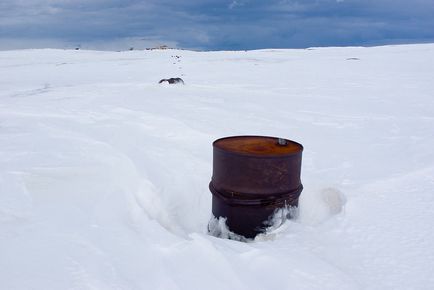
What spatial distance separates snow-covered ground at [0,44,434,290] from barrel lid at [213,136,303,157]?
1.81 ft

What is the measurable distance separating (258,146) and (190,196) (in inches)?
44.4

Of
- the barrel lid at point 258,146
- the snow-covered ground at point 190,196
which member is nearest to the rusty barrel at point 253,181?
the barrel lid at point 258,146

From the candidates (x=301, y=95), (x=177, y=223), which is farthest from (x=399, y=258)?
(x=301, y=95)

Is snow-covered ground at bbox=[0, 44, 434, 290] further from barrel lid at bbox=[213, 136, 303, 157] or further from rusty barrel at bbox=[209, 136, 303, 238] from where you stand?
barrel lid at bbox=[213, 136, 303, 157]

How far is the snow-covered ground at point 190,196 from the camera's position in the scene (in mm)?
2424

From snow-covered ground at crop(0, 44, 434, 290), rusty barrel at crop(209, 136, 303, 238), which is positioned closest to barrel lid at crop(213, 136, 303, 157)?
rusty barrel at crop(209, 136, 303, 238)

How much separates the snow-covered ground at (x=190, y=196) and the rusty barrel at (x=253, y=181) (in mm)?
186

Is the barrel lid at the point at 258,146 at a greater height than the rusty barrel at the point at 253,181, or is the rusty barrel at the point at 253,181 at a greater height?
the barrel lid at the point at 258,146

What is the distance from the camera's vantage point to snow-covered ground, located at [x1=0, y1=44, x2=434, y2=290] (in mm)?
2424

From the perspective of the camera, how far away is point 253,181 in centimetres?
286

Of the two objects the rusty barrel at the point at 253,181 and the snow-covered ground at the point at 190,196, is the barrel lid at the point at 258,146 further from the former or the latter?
the snow-covered ground at the point at 190,196

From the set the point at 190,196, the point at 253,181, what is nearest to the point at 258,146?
the point at 253,181

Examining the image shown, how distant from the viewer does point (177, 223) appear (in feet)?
11.6

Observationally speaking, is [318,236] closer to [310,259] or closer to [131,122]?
[310,259]
